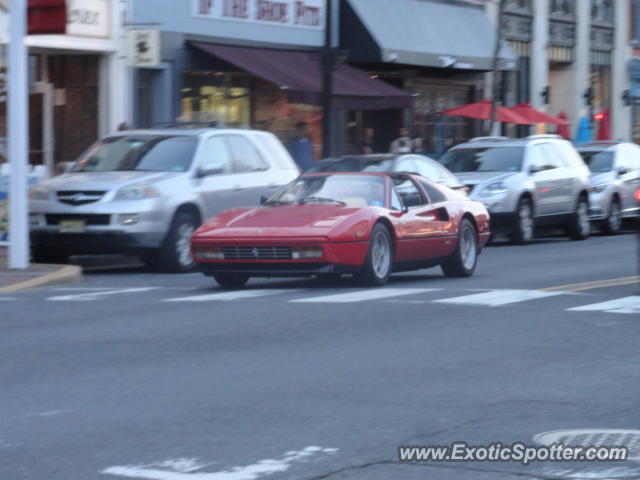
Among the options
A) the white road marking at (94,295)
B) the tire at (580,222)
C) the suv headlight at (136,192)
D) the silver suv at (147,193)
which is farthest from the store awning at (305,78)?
the white road marking at (94,295)

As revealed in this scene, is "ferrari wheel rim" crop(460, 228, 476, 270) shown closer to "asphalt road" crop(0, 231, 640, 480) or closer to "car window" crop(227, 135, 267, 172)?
"asphalt road" crop(0, 231, 640, 480)

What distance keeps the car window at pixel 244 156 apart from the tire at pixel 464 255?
138 inches

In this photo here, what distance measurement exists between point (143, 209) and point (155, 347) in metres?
7.02

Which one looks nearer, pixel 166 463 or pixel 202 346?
pixel 166 463

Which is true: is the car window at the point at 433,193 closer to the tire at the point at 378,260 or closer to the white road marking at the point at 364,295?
the tire at the point at 378,260

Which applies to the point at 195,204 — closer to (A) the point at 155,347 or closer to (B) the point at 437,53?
(A) the point at 155,347

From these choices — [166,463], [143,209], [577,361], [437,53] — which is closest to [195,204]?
[143,209]

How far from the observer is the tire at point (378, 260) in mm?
14859

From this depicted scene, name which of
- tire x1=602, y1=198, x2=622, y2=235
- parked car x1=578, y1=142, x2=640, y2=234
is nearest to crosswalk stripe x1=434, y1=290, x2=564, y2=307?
parked car x1=578, y1=142, x2=640, y2=234

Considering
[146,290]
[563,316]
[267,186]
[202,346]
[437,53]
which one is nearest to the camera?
[202,346]

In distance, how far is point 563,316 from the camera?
1228 cm

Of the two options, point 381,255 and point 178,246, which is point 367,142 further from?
point 381,255

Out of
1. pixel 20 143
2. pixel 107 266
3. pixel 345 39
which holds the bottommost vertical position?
pixel 107 266

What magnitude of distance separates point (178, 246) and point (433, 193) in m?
3.10
